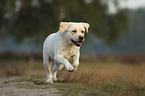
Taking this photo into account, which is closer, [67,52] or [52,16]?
[67,52]

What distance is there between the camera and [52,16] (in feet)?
77.0

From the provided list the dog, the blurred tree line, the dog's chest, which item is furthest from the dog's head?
the blurred tree line

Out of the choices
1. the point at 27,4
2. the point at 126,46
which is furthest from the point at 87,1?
the point at 126,46

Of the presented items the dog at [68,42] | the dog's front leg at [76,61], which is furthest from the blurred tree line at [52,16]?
the dog's front leg at [76,61]

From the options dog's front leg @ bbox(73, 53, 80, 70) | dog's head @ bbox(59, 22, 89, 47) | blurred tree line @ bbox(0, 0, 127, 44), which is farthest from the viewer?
blurred tree line @ bbox(0, 0, 127, 44)

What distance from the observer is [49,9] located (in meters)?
23.5

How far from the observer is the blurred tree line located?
22125mm

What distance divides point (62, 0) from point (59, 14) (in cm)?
121

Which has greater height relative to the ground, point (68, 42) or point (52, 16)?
point (52, 16)

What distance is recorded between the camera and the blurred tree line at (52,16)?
2212 centimetres

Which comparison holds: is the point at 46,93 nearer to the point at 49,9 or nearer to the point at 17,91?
the point at 17,91

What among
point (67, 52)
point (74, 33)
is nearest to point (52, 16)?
point (67, 52)

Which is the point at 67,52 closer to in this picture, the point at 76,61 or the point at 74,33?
the point at 76,61

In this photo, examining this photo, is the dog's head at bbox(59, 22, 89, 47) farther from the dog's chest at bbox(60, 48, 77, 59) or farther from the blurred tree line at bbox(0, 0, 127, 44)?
the blurred tree line at bbox(0, 0, 127, 44)
